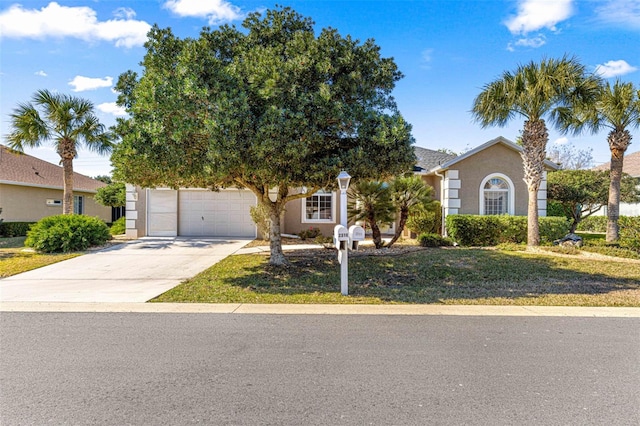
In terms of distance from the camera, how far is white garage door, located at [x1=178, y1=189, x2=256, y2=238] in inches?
709

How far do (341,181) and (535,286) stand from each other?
5.33 metres

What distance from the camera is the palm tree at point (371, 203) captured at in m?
12.9

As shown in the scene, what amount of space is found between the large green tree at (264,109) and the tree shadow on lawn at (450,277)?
8.33 ft

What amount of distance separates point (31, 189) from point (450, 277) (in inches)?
898

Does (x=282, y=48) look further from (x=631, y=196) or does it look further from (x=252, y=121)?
(x=631, y=196)

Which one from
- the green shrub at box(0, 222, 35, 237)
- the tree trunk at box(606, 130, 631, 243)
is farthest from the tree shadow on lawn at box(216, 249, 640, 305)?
the green shrub at box(0, 222, 35, 237)

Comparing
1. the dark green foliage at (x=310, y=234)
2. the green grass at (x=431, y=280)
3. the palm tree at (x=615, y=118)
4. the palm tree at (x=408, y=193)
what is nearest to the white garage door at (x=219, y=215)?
the dark green foliage at (x=310, y=234)

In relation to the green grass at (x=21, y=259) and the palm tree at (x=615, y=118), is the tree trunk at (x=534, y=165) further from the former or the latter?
the green grass at (x=21, y=259)

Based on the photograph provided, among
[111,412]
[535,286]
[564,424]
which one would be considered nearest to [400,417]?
[564,424]

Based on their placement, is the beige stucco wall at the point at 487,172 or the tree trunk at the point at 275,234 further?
the beige stucco wall at the point at 487,172

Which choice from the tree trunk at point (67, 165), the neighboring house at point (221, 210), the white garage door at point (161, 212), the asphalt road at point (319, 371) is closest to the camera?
the asphalt road at point (319, 371)

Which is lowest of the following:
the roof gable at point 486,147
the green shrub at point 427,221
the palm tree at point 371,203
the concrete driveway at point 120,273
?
the concrete driveway at point 120,273

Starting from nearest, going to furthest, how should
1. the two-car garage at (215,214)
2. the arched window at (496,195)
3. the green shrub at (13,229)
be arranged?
the arched window at (496,195), the two-car garage at (215,214), the green shrub at (13,229)

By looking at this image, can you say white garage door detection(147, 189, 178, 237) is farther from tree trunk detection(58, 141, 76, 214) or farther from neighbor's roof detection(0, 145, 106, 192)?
neighbor's roof detection(0, 145, 106, 192)
